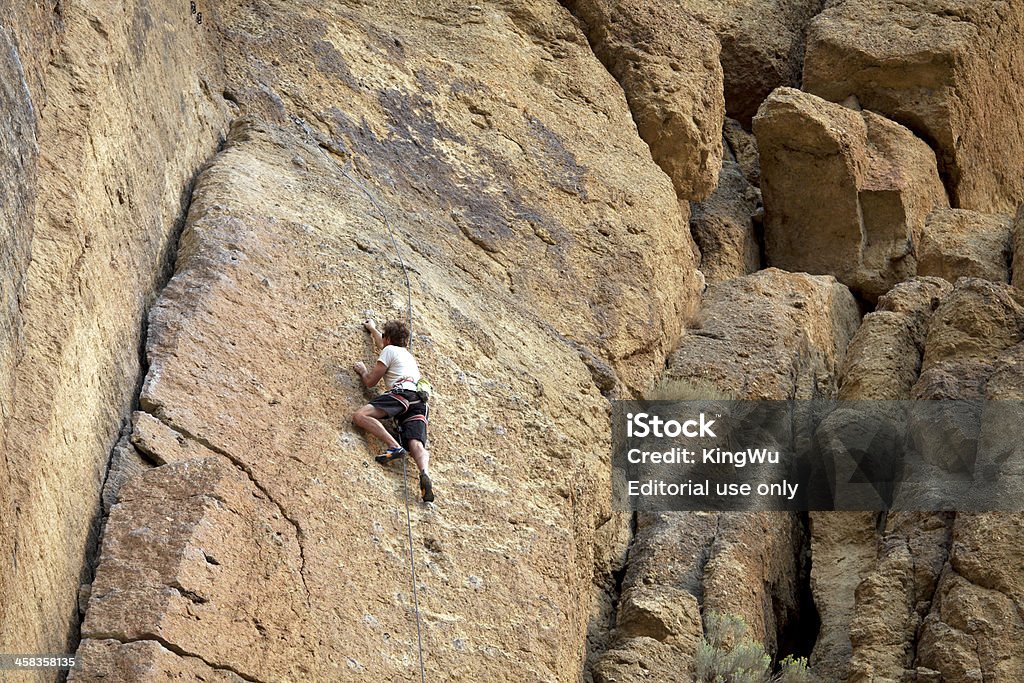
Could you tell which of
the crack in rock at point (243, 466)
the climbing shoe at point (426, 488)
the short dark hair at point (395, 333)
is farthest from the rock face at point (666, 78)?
the crack in rock at point (243, 466)

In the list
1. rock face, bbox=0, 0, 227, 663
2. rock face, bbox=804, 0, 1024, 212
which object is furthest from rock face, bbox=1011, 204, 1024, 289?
rock face, bbox=0, 0, 227, 663

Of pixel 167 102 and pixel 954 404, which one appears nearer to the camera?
pixel 167 102

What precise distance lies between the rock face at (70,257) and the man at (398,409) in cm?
155

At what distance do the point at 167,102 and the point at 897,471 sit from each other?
21.9 ft

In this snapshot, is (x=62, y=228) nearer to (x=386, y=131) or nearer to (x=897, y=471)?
(x=386, y=131)

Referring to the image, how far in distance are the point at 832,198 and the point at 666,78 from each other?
2.56m

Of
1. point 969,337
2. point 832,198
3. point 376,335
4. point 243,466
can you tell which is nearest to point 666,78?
point 832,198

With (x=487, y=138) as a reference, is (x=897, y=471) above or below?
below

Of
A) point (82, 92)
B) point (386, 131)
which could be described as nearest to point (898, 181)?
point (386, 131)

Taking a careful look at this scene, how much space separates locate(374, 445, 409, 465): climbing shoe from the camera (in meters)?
10.0

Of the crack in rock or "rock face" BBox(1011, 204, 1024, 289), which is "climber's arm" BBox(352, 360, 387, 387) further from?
"rock face" BBox(1011, 204, 1024, 289)

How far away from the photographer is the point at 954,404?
12664 millimetres

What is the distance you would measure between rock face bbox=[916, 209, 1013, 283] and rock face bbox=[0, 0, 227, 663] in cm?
881

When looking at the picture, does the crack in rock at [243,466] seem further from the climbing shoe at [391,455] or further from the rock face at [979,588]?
the rock face at [979,588]
